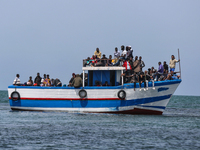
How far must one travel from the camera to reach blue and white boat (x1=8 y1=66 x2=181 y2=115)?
30703mm

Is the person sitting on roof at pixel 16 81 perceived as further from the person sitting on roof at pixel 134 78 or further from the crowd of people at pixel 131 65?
the person sitting on roof at pixel 134 78

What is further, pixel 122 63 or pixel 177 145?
pixel 122 63

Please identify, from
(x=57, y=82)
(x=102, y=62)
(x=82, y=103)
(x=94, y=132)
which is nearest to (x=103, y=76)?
(x=102, y=62)

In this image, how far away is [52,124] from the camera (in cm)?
2584

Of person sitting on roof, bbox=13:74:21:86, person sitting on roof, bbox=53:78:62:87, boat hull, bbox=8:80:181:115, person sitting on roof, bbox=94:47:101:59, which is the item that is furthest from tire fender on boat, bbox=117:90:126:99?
person sitting on roof, bbox=13:74:21:86

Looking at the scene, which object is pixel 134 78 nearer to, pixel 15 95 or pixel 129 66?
pixel 129 66

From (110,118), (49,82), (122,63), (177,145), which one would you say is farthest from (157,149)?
(49,82)

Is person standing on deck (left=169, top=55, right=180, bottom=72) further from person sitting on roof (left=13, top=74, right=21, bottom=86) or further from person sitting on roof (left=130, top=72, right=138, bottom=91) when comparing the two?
person sitting on roof (left=13, top=74, right=21, bottom=86)

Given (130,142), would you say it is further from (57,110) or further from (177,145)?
(57,110)

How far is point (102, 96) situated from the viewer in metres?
31.0

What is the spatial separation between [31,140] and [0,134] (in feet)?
8.17

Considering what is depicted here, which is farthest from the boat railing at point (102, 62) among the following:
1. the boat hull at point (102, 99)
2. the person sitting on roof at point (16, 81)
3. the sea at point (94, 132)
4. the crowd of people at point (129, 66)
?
the person sitting on roof at point (16, 81)

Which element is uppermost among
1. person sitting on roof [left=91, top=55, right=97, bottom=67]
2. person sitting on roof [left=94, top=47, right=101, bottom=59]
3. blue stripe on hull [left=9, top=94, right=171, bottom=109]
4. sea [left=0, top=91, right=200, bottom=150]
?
person sitting on roof [left=94, top=47, right=101, bottom=59]

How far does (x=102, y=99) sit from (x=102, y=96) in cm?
25
